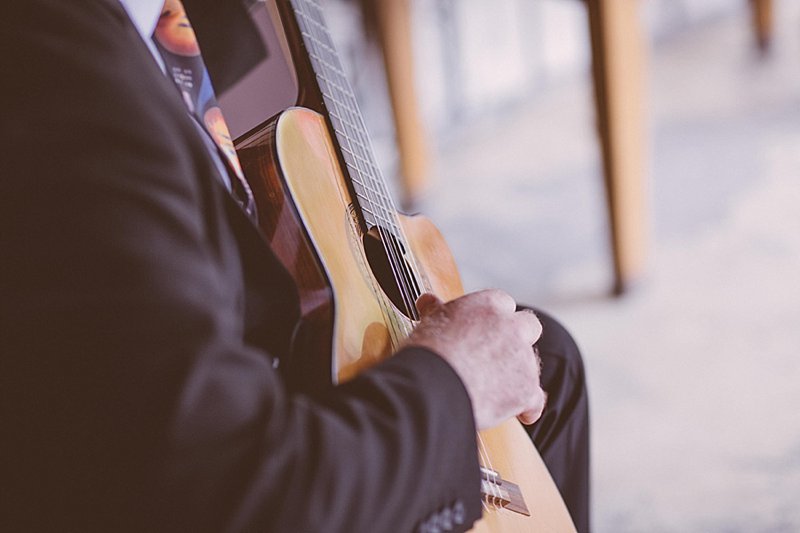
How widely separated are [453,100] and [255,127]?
1790 mm

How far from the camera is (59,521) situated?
401mm

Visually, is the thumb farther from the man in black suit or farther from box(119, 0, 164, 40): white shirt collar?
box(119, 0, 164, 40): white shirt collar

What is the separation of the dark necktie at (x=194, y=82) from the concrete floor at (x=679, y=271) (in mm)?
705

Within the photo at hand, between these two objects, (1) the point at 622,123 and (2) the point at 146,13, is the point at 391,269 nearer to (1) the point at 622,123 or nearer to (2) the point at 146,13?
(2) the point at 146,13

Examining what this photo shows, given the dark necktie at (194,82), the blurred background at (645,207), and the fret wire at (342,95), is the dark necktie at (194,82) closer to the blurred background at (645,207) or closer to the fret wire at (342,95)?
the fret wire at (342,95)

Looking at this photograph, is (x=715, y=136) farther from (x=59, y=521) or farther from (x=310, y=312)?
(x=59, y=521)

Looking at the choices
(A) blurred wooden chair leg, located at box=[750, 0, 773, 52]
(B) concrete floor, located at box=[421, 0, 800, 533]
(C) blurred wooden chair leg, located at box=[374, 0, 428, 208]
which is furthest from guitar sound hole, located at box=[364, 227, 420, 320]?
(A) blurred wooden chair leg, located at box=[750, 0, 773, 52]

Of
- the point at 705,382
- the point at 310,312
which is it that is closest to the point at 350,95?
the point at 310,312

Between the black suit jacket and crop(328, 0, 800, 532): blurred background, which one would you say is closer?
the black suit jacket

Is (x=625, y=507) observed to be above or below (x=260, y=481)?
below

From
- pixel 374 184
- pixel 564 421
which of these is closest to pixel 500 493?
pixel 564 421

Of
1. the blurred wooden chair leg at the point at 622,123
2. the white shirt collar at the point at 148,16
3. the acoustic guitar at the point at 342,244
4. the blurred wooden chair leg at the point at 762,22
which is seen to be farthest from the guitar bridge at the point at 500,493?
the blurred wooden chair leg at the point at 762,22

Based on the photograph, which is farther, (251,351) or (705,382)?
(705,382)

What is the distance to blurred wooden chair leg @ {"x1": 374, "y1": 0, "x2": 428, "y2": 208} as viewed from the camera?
1.62m
